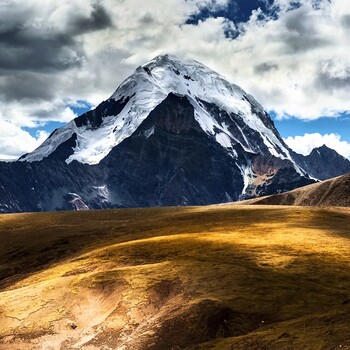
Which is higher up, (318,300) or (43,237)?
(43,237)

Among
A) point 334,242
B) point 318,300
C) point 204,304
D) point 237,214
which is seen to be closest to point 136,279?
point 204,304

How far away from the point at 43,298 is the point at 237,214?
74842mm

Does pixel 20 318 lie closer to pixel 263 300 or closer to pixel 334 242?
pixel 263 300

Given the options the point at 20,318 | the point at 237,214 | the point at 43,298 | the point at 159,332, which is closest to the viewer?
the point at 159,332

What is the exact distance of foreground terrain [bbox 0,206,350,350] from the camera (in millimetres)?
33781

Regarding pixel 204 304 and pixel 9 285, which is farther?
pixel 9 285

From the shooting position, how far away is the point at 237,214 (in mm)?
114875

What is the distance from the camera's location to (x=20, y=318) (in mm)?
40812

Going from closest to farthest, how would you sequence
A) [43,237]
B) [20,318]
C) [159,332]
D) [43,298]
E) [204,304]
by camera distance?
1. [159,332]
2. [204,304]
3. [20,318]
4. [43,298]
5. [43,237]

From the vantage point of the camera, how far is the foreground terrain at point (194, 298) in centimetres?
3378

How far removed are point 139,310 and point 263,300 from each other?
386 inches

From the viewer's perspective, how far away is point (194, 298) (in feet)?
132

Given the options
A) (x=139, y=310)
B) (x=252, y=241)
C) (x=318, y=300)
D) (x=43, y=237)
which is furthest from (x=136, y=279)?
(x=43, y=237)

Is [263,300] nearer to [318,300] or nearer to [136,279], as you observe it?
[318,300]
